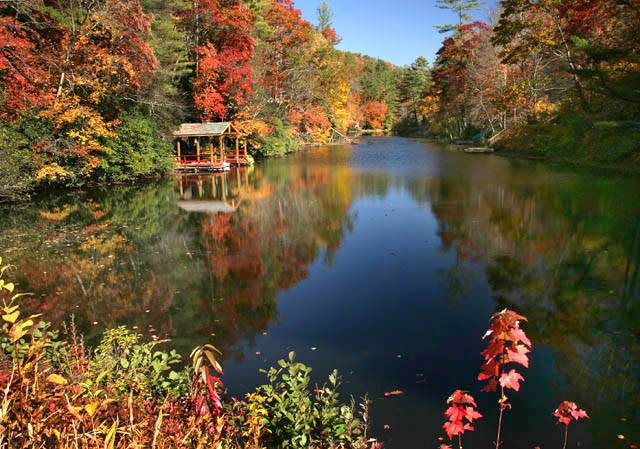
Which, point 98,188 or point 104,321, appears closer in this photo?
point 104,321

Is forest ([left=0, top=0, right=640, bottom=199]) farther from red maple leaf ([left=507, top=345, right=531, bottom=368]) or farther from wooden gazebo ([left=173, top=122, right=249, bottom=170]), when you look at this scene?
red maple leaf ([left=507, top=345, right=531, bottom=368])

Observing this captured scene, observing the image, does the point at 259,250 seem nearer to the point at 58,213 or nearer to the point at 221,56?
the point at 58,213

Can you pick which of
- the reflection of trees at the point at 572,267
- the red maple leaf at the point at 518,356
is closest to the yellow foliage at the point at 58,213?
the reflection of trees at the point at 572,267

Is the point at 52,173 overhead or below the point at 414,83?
below

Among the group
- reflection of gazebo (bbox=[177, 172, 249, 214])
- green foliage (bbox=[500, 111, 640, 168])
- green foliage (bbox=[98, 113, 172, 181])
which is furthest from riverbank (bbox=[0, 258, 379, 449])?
green foliage (bbox=[98, 113, 172, 181])

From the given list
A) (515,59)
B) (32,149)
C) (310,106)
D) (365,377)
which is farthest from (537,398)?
(310,106)

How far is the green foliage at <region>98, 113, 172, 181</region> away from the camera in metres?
22.1

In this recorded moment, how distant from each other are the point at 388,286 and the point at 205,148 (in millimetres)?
26748

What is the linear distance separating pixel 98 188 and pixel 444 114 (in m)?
44.1

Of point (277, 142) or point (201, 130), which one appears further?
point (277, 142)

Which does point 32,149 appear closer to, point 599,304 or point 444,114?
point 599,304

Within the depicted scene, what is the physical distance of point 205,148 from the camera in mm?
32438

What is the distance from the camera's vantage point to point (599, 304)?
699cm

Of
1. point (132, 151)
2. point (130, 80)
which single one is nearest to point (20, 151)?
point (130, 80)
